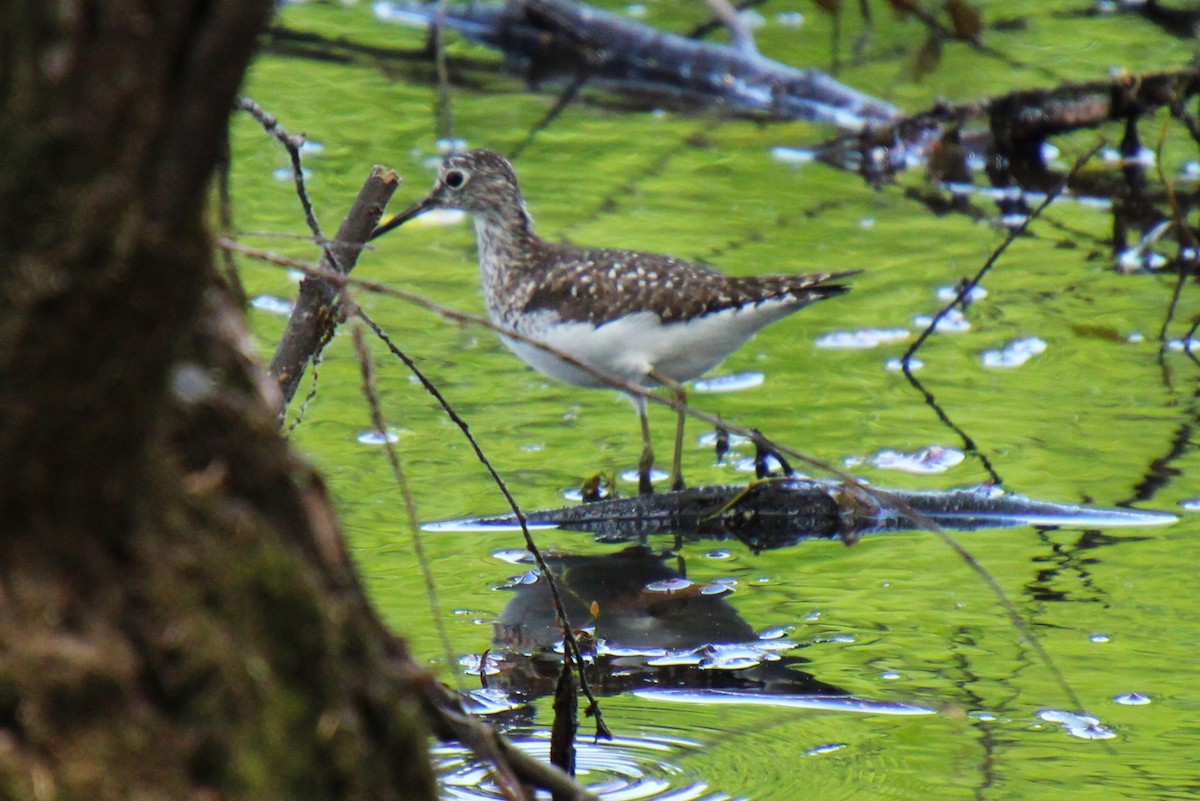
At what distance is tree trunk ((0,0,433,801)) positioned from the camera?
4.87 ft

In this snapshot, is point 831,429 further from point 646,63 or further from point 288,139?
point 646,63

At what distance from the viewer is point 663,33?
1162cm

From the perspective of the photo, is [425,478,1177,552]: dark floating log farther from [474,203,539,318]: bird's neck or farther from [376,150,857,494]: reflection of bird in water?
[474,203,539,318]: bird's neck

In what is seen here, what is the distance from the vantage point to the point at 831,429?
6211 mm

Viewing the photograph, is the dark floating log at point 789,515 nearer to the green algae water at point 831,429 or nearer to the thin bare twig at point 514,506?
the green algae water at point 831,429

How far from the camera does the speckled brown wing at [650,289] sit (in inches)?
233

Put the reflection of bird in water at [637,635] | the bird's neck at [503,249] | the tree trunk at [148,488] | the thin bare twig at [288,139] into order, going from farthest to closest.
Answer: the bird's neck at [503,249] → the reflection of bird in water at [637,635] → the thin bare twig at [288,139] → the tree trunk at [148,488]

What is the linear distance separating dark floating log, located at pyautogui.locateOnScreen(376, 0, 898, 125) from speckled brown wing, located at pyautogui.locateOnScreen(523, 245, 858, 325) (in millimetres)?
4288

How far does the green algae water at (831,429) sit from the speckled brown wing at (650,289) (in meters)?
0.50

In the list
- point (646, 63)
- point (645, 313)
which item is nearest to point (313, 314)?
point (645, 313)

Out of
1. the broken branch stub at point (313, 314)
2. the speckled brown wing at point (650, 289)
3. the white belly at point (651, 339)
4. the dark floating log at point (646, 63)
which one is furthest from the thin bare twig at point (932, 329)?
the dark floating log at point (646, 63)

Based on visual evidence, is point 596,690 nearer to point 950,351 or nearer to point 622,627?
point 622,627

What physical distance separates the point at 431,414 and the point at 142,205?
484 centimetres

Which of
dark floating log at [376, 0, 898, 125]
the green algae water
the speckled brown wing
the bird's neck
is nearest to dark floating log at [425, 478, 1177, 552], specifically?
the green algae water
